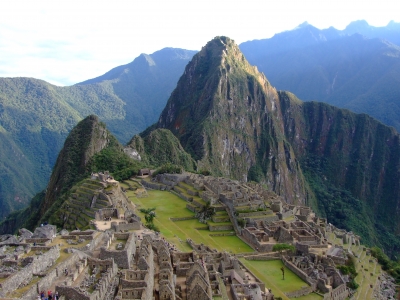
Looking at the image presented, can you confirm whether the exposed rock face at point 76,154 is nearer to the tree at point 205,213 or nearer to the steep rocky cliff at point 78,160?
the steep rocky cliff at point 78,160

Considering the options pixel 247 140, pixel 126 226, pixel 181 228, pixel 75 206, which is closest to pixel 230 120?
pixel 247 140

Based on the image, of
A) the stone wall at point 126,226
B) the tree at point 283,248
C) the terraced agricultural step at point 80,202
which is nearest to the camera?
the stone wall at point 126,226

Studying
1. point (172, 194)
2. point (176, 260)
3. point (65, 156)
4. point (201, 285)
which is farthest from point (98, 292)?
point (65, 156)

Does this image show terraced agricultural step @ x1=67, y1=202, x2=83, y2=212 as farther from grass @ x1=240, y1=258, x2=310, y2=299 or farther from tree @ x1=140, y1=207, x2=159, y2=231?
grass @ x1=240, y1=258, x2=310, y2=299

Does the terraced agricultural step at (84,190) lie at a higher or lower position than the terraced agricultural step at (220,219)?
higher

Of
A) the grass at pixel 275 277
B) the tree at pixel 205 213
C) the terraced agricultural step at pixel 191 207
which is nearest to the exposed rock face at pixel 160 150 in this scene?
the terraced agricultural step at pixel 191 207

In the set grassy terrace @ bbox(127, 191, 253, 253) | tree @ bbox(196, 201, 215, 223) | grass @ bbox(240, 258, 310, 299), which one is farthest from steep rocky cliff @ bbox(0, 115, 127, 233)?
grass @ bbox(240, 258, 310, 299)

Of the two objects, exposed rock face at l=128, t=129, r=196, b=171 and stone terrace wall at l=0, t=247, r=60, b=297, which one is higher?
stone terrace wall at l=0, t=247, r=60, b=297
